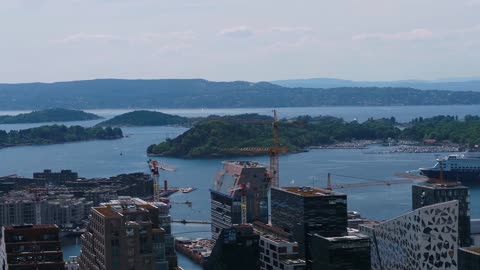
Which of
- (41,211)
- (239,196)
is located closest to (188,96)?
(41,211)

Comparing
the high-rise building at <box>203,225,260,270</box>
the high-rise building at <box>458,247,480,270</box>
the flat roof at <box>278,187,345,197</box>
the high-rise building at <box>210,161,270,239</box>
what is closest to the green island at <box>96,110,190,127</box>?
the high-rise building at <box>210,161,270,239</box>

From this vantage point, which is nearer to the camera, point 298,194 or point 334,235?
point 334,235

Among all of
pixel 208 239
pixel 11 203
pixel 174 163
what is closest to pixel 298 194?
pixel 208 239

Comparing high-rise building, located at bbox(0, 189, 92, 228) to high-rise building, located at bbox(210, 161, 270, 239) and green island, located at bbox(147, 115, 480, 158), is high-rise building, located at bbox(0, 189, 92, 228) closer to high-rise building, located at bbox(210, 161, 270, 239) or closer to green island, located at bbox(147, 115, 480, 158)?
high-rise building, located at bbox(210, 161, 270, 239)

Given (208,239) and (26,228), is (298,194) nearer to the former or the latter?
(26,228)

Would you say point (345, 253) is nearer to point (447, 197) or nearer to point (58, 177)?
point (447, 197)
